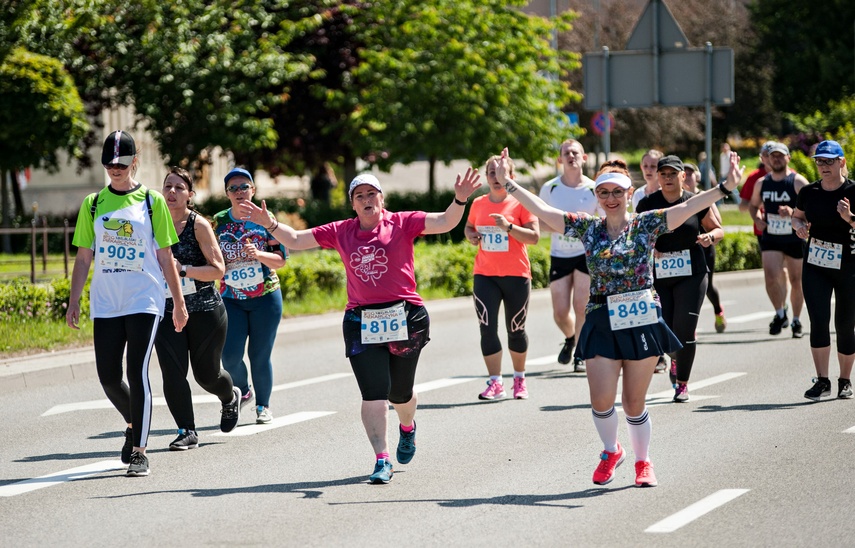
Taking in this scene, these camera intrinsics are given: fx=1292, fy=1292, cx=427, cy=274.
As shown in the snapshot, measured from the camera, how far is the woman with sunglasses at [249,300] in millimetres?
9461

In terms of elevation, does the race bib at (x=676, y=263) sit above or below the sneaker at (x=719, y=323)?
above

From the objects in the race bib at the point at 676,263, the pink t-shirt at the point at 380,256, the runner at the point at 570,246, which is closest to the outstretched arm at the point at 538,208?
the pink t-shirt at the point at 380,256

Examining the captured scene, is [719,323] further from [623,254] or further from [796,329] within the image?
[623,254]

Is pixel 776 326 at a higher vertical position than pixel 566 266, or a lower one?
lower

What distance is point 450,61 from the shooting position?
28359 mm

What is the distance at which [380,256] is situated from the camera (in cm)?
751

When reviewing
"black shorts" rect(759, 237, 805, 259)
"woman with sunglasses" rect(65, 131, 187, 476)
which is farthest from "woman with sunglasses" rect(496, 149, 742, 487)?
"black shorts" rect(759, 237, 805, 259)

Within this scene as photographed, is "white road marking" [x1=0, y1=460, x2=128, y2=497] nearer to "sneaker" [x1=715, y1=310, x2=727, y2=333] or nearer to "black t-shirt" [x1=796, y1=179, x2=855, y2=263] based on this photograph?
"black t-shirt" [x1=796, y1=179, x2=855, y2=263]

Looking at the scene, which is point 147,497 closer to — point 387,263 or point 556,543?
point 387,263

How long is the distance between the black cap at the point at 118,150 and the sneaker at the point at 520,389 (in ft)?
14.0

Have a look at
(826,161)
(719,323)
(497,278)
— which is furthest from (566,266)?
(719,323)

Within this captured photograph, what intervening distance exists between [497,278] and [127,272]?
372 centimetres

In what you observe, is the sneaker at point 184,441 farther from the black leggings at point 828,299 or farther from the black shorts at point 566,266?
the black leggings at point 828,299

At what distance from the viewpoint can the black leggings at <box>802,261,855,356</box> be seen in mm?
9961
